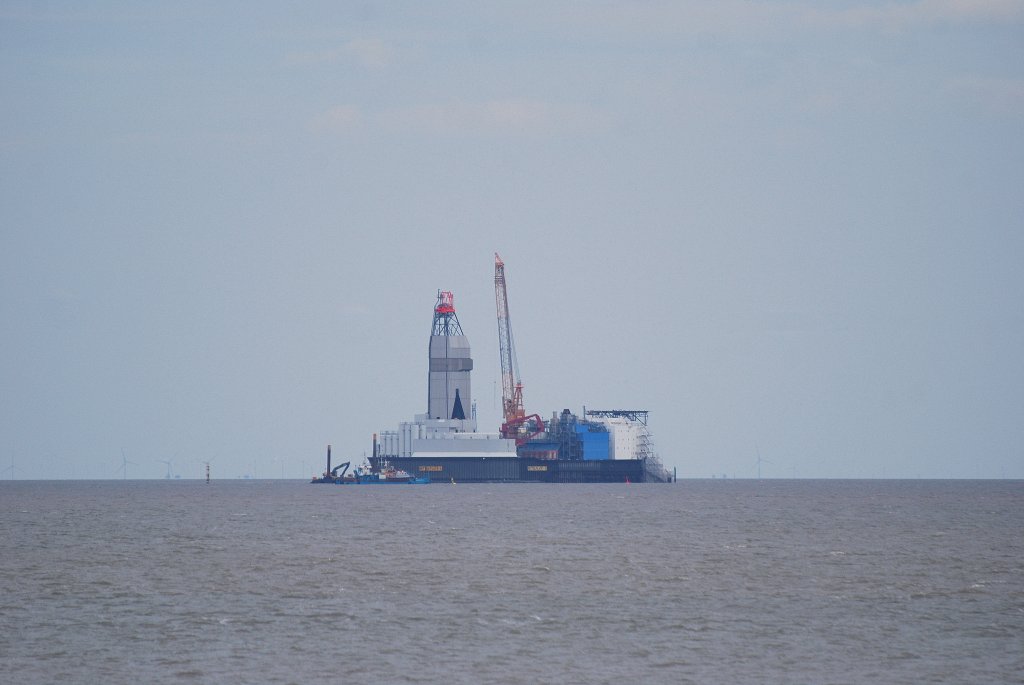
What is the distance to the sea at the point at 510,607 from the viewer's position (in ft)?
154

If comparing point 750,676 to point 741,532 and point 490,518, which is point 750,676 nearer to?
point 741,532

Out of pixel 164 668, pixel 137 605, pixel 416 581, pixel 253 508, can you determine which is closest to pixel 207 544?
pixel 416 581

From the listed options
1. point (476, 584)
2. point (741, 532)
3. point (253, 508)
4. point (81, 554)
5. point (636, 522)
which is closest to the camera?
point (476, 584)

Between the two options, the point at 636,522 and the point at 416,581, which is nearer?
the point at 416,581

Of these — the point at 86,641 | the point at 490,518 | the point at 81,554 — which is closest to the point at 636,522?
the point at 490,518

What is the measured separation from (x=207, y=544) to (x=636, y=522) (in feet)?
171

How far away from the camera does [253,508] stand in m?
190

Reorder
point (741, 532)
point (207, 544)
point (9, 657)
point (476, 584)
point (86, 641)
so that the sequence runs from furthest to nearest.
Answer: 1. point (741, 532)
2. point (207, 544)
3. point (476, 584)
4. point (86, 641)
5. point (9, 657)

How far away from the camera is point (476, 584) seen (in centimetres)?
7256

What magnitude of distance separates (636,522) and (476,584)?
2752 inches

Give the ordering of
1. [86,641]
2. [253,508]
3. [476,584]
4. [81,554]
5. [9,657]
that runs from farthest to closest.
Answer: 1. [253,508]
2. [81,554]
3. [476,584]
4. [86,641]
5. [9,657]

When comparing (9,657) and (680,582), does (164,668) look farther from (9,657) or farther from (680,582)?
(680,582)

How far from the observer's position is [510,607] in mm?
62656

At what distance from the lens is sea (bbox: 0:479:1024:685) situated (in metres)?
46.9
